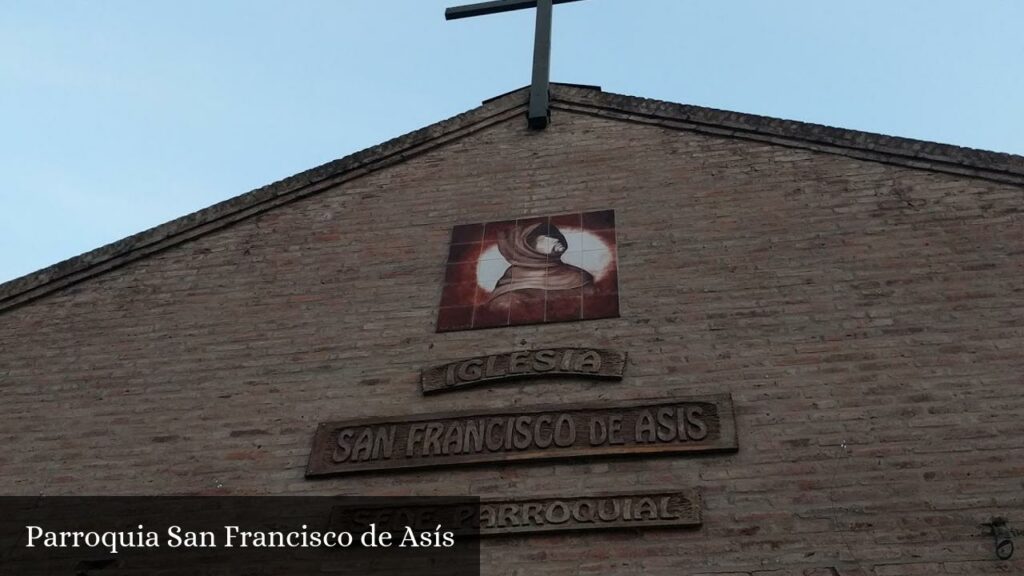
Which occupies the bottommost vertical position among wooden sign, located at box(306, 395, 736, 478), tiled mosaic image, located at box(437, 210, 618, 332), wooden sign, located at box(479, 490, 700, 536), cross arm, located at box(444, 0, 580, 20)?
wooden sign, located at box(479, 490, 700, 536)

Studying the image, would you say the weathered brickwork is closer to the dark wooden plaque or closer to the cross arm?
the dark wooden plaque

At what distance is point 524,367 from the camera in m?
8.80

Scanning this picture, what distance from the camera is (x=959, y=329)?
27.5 feet

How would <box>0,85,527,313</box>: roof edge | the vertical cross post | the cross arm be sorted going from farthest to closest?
1. the cross arm
2. the vertical cross post
3. <box>0,85,527,313</box>: roof edge

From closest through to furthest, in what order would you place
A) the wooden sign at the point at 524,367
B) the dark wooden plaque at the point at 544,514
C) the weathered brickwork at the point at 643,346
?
the weathered brickwork at the point at 643,346, the dark wooden plaque at the point at 544,514, the wooden sign at the point at 524,367

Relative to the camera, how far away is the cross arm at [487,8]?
13.2 metres

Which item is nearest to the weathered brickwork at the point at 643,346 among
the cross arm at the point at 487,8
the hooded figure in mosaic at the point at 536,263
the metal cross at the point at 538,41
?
the metal cross at the point at 538,41

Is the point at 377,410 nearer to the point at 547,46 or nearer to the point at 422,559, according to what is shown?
the point at 422,559

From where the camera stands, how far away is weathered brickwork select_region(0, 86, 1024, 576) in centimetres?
743

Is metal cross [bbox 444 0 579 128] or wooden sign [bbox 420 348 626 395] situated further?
metal cross [bbox 444 0 579 128]

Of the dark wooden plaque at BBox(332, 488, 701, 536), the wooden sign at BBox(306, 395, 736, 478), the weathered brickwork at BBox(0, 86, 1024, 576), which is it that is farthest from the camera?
the wooden sign at BBox(306, 395, 736, 478)
